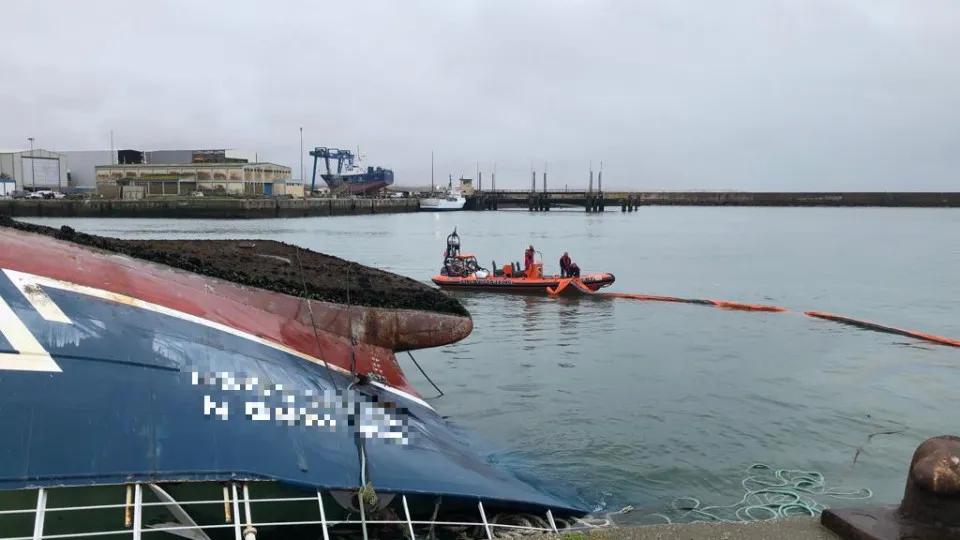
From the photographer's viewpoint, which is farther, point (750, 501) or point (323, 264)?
point (323, 264)

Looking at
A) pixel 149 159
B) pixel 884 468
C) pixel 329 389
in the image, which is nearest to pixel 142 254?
pixel 329 389

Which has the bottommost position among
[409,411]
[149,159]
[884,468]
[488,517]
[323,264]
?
[884,468]

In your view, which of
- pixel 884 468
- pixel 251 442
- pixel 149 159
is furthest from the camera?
pixel 149 159

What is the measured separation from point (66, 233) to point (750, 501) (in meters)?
8.11

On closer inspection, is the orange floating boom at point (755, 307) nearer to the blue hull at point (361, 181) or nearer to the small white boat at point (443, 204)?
the small white boat at point (443, 204)

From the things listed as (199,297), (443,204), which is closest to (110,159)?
(443,204)

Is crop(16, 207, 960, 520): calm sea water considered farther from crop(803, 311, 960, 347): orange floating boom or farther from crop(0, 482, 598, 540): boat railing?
crop(0, 482, 598, 540): boat railing

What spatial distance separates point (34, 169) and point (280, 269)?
11461cm

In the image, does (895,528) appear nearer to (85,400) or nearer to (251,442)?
(251,442)

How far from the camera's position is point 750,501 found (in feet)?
28.3

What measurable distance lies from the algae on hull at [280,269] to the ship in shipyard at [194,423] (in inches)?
3.0

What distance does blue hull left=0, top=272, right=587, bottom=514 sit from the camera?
477 centimetres

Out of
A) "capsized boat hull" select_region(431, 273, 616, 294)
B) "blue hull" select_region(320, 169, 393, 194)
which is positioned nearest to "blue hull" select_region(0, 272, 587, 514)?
"capsized boat hull" select_region(431, 273, 616, 294)

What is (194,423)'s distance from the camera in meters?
5.28
